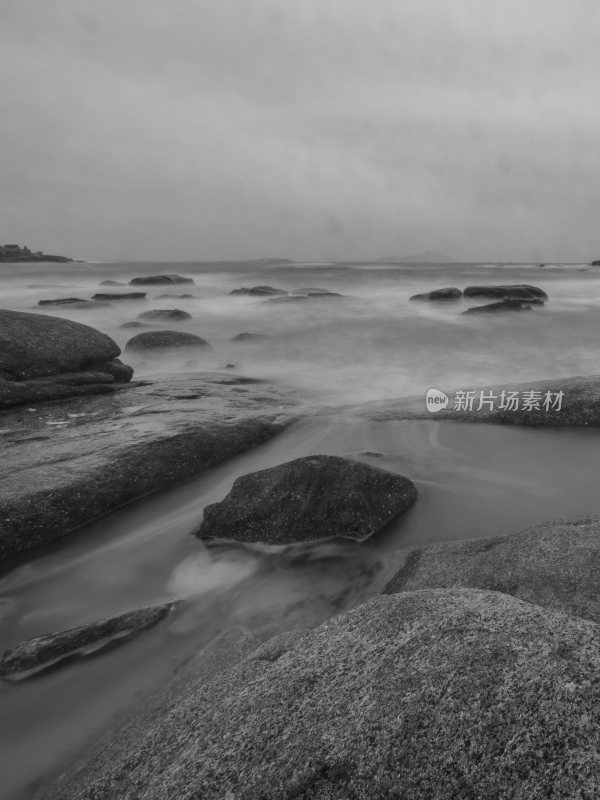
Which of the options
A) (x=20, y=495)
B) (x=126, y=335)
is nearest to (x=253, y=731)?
(x=20, y=495)

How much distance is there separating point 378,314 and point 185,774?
1762 cm

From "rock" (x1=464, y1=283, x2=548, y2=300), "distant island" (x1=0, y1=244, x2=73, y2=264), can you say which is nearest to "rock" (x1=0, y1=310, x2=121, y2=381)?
"rock" (x1=464, y1=283, x2=548, y2=300)

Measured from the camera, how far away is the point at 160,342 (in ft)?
36.1

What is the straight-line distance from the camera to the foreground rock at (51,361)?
20.6ft

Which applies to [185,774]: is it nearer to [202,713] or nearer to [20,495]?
[202,713]

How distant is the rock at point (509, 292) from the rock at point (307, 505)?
1894 centimetres

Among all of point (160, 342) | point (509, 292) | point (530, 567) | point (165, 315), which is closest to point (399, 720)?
point (530, 567)

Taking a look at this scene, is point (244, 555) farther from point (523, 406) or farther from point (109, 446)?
point (523, 406)

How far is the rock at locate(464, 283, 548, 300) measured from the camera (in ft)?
68.6

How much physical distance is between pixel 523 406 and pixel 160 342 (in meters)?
7.82

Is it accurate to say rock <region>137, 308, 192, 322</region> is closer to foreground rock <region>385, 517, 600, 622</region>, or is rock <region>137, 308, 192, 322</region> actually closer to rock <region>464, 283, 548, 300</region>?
rock <region>464, 283, 548, 300</region>

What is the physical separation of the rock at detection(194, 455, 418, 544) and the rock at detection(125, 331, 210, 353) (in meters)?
7.67

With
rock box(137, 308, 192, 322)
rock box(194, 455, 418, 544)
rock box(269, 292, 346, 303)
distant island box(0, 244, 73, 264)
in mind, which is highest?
distant island box(0, 244, 73, 264)

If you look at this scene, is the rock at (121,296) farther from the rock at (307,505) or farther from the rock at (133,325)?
the rock at (307,505)
